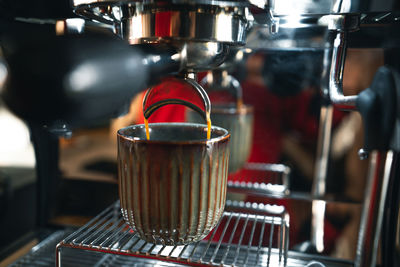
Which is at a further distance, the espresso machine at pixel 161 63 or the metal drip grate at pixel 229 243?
the metal drip grate at pixel 229 243

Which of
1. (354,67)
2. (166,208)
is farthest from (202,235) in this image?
(354,67)

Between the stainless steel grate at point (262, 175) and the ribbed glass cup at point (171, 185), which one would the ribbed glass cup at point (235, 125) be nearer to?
the stainless steel grate at point (262, 175)

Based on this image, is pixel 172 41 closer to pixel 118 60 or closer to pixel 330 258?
pixel 118 60

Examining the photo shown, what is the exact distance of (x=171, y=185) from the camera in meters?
0.28

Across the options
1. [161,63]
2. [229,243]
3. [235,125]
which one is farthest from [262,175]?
[161,63]

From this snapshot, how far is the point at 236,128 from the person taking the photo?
1.77 feet

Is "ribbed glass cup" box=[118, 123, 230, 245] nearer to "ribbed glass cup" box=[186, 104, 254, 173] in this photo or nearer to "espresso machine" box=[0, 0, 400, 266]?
"espresso machine" box=[0, 0, 400, 266]

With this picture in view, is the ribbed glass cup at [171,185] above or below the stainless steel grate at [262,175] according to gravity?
above

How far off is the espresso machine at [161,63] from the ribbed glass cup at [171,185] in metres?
0.03

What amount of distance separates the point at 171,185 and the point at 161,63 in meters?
0.10

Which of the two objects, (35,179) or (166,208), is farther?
(35,179)

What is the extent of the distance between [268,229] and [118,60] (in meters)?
0.36

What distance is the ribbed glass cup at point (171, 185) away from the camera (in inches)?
10.9

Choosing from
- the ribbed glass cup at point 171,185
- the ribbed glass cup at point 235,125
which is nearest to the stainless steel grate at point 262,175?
the ribbed glass cup at point 235,125
